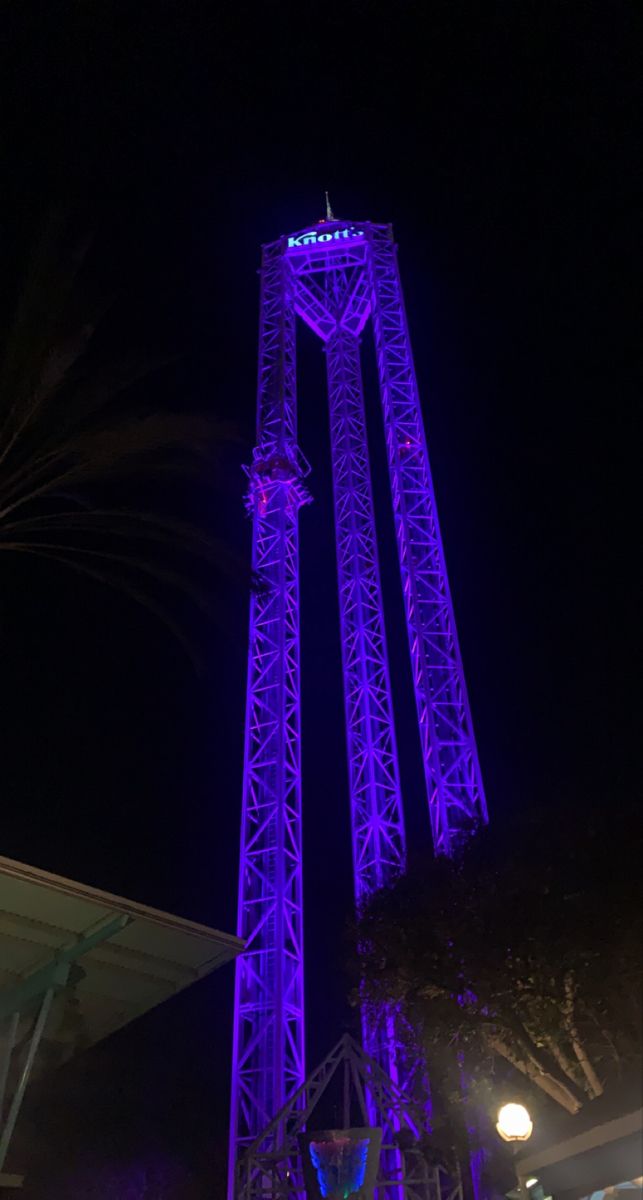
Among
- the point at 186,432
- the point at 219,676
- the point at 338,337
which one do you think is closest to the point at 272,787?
the point at 219,676

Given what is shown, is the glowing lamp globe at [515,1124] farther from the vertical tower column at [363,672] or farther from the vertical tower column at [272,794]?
the vertical tower column at [363,672]

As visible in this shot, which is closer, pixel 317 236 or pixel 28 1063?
pixel 28 1063

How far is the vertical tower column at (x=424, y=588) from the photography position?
19.0 m

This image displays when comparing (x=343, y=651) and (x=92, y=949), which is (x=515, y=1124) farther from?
(x=343, y=651)

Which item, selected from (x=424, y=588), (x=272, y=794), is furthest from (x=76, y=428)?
(x=424, y=588)

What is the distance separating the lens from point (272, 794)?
1983cm

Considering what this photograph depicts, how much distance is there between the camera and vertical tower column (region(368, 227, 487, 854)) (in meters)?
19.0

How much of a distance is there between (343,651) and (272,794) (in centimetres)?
433

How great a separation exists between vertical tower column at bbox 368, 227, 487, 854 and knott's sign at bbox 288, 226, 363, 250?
63cm

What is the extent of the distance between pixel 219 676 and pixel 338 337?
33.1 feet

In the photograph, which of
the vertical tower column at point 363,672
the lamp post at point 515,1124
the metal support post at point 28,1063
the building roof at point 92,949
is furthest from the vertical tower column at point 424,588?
the metal support post at point 28,1063

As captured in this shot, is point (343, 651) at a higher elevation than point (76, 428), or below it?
higher

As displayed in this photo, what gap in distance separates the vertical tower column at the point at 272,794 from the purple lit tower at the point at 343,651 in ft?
0.13

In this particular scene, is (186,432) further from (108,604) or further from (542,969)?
(108,604)
